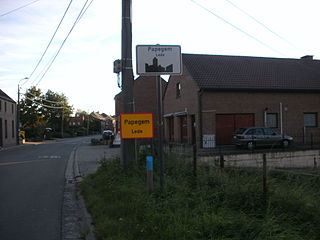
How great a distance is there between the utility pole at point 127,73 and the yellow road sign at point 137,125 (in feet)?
→ 6.77

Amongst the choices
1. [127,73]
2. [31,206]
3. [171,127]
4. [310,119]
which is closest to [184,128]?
[171,127]

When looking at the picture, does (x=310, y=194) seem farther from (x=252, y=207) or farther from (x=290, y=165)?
(x=290, y=165)

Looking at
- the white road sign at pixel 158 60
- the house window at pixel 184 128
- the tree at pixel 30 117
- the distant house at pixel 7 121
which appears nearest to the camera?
the white road sign at pixel 158 60

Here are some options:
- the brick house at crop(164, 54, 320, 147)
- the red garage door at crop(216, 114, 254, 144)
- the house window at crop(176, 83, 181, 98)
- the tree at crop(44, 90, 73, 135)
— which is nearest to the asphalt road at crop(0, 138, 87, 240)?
the brick house at crop(164, 54, 320, 147)

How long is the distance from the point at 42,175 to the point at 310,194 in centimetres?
981

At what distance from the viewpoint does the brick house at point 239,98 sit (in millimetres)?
21797

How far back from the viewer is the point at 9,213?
6695 millimetres

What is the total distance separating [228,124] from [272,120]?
3595 millimetres

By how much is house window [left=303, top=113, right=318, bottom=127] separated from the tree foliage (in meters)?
44.3

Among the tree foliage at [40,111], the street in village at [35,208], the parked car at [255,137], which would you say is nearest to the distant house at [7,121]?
the tree foliage at [40,111]

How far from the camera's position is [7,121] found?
1602 inches

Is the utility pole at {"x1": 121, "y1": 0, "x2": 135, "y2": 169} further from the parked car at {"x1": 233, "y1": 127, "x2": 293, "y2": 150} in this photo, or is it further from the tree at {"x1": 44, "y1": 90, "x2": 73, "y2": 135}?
the tree at {"x1": 44, "y1": 90, "x2": 73, "y2": 135}

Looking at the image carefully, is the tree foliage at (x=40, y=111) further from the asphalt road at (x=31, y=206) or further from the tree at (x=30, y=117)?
the asphalt road at (x=31, y=206)

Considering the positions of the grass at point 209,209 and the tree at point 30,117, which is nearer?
the grass at point 209,209
